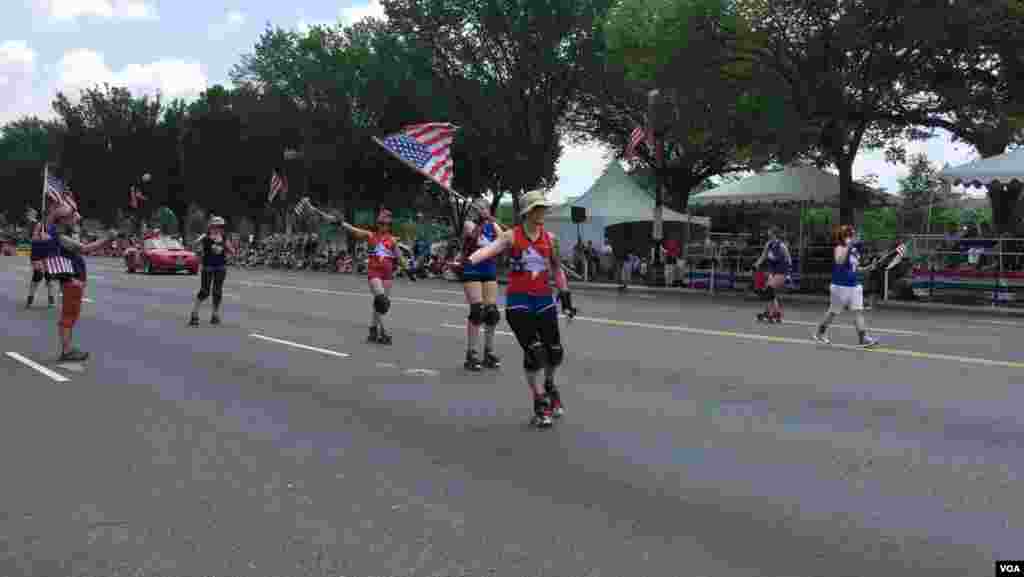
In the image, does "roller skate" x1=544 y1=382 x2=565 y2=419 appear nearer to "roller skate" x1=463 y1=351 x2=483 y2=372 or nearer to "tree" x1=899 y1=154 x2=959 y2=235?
"roller skate" x1=463 y1=351 x2=483 y2=372

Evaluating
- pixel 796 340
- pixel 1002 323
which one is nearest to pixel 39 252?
pixel 796 340

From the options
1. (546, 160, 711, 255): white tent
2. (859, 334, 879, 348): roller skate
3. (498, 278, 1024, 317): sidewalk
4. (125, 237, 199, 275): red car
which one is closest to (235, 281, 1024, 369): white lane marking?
(859, 334, 879, 348): roller skate

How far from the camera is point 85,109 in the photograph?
68.2 metres

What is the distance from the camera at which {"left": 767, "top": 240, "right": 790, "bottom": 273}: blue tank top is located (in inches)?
703

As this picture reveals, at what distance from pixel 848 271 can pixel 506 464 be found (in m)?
8.96

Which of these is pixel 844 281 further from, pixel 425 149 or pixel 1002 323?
pixel 1002 323

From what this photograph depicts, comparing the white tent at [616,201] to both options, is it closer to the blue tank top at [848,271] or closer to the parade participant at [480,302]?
the blue tank top at [848,271]

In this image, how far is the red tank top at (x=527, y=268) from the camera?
311 inches

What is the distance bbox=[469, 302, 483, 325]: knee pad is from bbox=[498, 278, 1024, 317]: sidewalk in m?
14.1

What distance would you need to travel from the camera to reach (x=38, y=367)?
11.0 meters

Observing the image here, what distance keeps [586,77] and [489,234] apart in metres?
28.4

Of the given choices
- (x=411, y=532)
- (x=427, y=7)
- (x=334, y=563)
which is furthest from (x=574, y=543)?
(x=427, y=7)

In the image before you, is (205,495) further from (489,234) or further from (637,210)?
(637,210)

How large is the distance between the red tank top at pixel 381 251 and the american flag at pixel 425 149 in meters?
1.15
